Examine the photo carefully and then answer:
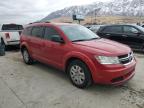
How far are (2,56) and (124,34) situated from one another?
20.0ft

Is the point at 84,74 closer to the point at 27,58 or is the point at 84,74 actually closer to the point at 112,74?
the point at 112,74

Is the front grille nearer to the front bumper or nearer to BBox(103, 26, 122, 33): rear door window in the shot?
the front bumper

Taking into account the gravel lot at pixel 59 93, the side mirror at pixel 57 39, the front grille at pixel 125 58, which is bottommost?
the gravel lot at pixel 59 93

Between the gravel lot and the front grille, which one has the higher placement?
the front grille

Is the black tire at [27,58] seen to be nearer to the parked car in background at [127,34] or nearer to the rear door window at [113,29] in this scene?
the parked car in background at [127,34]

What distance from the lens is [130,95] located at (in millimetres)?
4531

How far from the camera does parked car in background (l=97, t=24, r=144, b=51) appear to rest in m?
9.46

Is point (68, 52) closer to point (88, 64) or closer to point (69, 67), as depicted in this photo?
point (69, 67)

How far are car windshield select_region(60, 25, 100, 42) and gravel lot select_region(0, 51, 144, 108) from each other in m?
1.22

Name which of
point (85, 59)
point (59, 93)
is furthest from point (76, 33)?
point (59, 93)

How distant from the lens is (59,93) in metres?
4.73

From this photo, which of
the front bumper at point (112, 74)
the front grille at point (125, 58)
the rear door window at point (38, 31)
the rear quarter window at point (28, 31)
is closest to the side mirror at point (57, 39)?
the rear door window at point (38, 31)

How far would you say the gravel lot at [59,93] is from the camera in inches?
164

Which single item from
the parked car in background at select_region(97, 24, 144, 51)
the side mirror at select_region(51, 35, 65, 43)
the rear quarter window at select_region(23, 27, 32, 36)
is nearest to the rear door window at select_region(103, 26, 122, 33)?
the parked car in background at select_region(97, 24, 144, 51)
